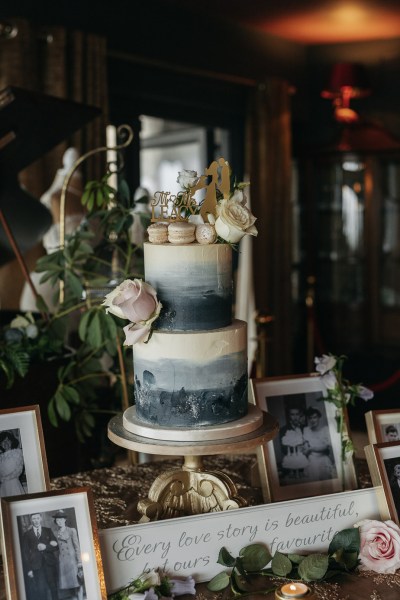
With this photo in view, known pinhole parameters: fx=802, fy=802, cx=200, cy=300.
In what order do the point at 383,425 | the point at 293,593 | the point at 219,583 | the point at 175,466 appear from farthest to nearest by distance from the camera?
the point at 175,466
the point at 383,425
the point at 219,583
the point at 293,593

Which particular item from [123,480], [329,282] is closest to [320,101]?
[329,282]

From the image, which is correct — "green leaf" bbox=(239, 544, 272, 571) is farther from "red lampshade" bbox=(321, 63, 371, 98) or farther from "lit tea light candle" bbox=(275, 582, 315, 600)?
"red lampshade" bbox=(321, 63, 371, 98)

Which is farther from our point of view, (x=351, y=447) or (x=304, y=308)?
(x=304, y=308)

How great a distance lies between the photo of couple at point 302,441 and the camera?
1917mm

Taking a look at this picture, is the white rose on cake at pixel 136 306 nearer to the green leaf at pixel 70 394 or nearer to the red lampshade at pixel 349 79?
the green leaf at pixel 70 394

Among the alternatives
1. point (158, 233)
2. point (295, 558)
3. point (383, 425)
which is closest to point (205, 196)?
point (158, 233)

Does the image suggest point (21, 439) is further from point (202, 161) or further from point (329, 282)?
point (329, 282)

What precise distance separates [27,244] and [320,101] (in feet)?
15.8

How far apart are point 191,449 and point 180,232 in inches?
17.5

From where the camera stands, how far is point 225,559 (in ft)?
5.01

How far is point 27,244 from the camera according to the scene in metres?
3.56

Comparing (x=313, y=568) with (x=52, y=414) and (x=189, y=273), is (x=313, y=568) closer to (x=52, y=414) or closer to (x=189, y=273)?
(x=189, y=273)

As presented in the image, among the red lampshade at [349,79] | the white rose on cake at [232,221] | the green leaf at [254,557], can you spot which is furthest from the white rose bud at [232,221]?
the red lampshade at [349,79]

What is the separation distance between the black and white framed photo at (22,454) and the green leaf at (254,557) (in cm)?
43
